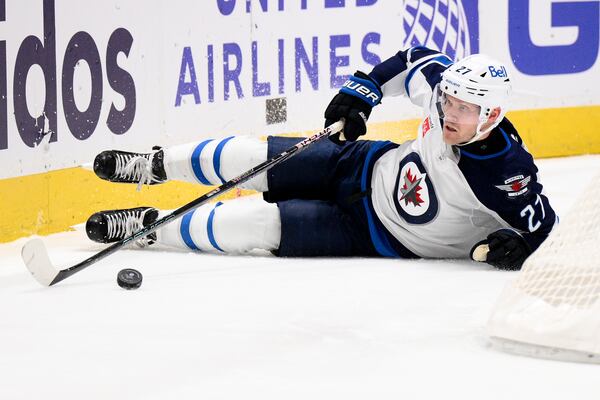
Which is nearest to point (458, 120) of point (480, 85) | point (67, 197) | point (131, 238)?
point (480, 85)

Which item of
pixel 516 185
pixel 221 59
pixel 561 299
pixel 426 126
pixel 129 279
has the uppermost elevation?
pixel 221 59

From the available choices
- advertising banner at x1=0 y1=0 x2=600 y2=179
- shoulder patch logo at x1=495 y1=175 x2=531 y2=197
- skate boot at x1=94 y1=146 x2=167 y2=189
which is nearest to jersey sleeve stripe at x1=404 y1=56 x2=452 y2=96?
advertising banner at x1=0 y1=0 x2=600 y2=179

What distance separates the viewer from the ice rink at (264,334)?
2293 millimetres

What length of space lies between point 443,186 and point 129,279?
3.11 ft

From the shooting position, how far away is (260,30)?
16.4ft

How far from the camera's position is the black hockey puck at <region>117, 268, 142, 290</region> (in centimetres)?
327

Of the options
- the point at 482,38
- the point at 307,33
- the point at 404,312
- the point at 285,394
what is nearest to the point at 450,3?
the point at 482,38

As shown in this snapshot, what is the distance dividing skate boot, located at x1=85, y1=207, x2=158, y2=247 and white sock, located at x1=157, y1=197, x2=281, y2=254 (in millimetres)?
155

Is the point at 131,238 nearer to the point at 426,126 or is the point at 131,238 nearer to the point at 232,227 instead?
the point at 232,227

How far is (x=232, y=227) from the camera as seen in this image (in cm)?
378

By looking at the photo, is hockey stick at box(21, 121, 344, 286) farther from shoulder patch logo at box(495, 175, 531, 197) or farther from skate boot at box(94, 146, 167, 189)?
shoulder patch logo at box(495, 175, 531, 197)

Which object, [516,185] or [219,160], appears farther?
[219,160]

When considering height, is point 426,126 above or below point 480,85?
below

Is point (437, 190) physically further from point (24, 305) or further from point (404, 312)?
point (24, 305)
